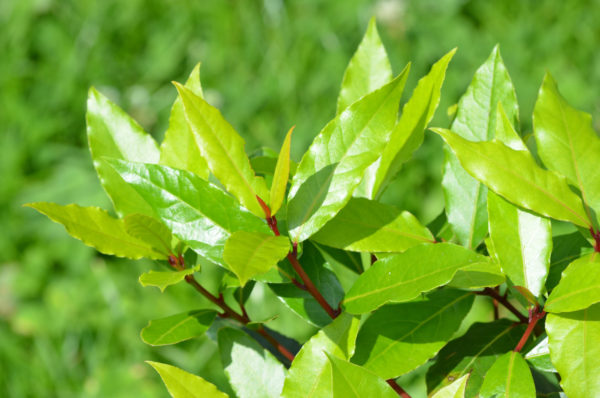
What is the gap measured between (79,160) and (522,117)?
1829mm

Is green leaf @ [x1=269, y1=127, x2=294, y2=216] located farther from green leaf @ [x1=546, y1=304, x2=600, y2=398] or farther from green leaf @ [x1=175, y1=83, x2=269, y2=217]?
green leaf @ [x1=546, y1=304, x2=600, y2=398]

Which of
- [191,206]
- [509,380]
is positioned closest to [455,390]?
[509,380]

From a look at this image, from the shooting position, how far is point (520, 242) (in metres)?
0.64

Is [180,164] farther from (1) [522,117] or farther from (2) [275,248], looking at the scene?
(1) [522,117]

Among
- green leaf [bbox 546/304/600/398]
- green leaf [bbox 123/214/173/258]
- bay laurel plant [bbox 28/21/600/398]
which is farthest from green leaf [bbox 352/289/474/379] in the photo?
green leaf [bbox 123/214/173/258]

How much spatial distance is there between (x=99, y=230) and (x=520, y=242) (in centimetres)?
42

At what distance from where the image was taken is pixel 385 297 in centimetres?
60

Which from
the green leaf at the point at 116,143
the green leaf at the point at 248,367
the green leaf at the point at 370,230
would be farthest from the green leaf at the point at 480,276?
the green leaf at the point at 116,143

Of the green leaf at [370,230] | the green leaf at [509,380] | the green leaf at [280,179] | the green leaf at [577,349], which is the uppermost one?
the green leaf at [280,179]

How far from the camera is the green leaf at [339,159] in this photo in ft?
1.97

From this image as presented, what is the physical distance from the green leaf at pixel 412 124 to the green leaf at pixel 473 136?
0.08 m

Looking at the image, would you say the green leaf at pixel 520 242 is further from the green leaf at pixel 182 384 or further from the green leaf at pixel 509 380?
the green leaf at pixel 182 384

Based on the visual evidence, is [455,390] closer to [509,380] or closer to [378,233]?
[509,380]

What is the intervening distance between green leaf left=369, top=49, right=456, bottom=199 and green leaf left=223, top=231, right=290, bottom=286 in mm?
170
